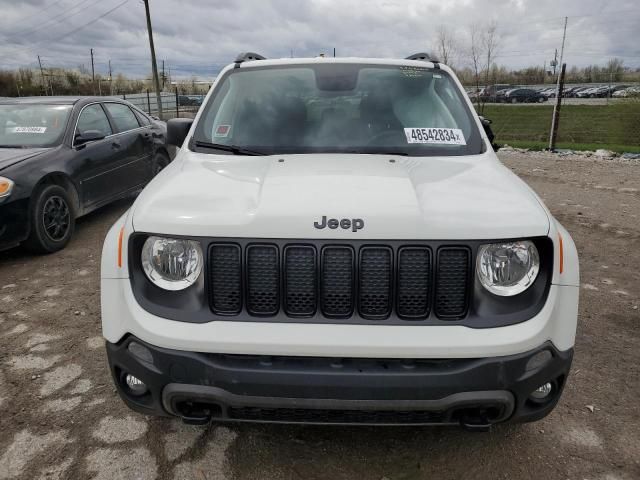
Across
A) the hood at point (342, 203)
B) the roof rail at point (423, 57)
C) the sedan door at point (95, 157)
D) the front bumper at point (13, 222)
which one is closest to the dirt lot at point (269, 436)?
the hood at point (342, 203)

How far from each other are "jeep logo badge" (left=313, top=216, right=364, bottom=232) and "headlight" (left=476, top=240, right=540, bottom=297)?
0.51 metres

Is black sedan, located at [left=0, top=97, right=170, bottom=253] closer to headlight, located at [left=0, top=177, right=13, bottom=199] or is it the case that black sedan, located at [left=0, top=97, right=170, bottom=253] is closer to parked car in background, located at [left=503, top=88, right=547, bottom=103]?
headlight, located at [left=0, top=177, right=13, bottom=199]

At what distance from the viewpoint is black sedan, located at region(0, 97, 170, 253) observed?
17.2 ft

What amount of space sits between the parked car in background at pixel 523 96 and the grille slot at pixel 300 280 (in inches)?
1682

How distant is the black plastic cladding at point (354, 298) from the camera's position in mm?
2047

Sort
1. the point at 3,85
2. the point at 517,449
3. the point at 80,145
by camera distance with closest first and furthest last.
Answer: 1. the point at 517,449
2. the point at 80,145
3. the point at 3,85

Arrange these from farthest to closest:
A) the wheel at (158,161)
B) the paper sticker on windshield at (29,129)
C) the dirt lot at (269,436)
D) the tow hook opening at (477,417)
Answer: the wheel at (158,161)
the paper sticker on windshield at (29,129)
the dirt lot at (269,436)
the tow hook opening at (477,417)

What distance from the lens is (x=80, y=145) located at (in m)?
6.15

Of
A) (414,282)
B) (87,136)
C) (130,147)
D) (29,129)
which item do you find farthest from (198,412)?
(130,147)

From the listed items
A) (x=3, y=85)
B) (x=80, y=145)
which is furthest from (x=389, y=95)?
(x=3, y=85)

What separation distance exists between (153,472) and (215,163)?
60.6 inches

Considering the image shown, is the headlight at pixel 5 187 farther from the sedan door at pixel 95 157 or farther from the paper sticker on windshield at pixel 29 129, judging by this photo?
the paper sticker on windshield at pixel 29 129

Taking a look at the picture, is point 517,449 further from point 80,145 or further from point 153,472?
point 80,145

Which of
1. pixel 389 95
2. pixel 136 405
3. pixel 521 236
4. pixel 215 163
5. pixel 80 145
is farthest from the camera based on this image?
pixel 80 145
